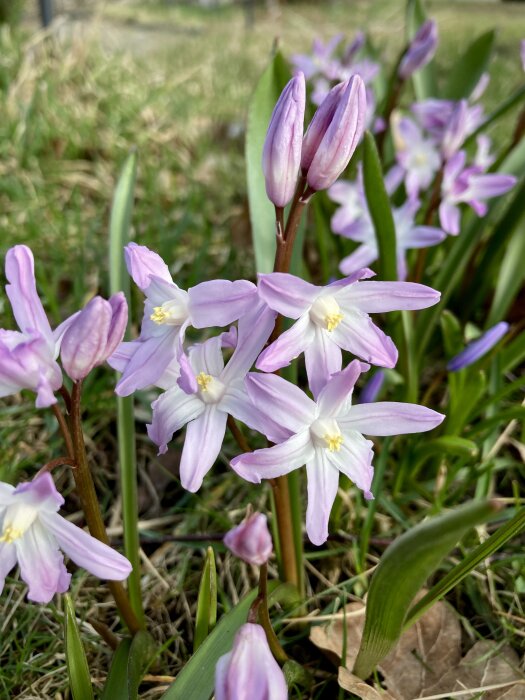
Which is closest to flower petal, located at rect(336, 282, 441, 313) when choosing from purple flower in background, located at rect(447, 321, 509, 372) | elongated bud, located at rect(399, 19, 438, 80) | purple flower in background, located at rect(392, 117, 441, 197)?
purple flower in background, located at rect(447, 321, 509, 372)

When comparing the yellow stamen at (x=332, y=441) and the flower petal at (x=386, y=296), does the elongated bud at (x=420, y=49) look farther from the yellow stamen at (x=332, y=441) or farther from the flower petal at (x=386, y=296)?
the yellow stamen at (x=332, y=441)

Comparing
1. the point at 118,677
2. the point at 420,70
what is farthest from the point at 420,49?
the point at 118,677

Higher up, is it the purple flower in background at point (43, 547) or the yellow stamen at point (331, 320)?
the yellow stamen at point (331, 320)

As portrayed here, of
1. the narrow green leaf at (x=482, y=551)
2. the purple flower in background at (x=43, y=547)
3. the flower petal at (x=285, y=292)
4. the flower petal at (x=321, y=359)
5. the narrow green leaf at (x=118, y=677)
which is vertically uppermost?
the flower petal at (x=285, y=292)

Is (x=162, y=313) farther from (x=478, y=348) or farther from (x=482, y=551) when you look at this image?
(x=478, y=348)

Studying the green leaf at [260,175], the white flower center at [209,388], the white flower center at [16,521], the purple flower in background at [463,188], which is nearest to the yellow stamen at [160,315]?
the white flower center at [209,388]

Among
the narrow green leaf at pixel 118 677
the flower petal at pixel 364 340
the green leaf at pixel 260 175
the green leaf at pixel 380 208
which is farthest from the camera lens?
the green leaf at pixel 260 175
